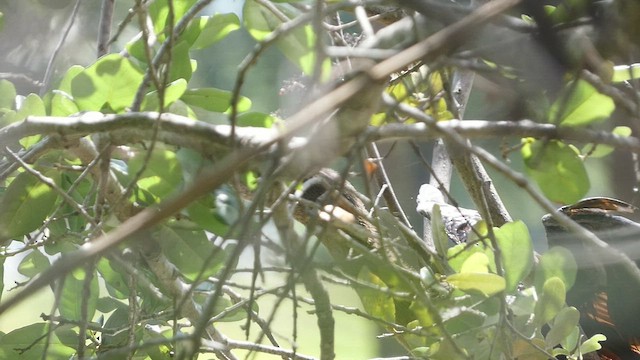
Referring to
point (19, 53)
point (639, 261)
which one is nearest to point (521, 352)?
point (639, 261)

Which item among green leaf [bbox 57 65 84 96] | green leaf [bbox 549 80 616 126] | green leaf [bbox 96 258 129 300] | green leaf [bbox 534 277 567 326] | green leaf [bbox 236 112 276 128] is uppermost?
green leaf [bbox 57 65 84 96]

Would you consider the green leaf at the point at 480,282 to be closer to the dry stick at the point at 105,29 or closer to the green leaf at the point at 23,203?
the green leaf at the point at 23,203

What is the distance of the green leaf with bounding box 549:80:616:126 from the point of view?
1.58ft

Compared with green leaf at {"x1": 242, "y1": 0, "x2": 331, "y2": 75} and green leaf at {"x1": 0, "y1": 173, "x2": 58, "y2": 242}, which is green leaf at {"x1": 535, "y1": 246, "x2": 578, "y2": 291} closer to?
green leaf at {"x1": 242, "y1": 0, "x2": 331, "y2": 75}

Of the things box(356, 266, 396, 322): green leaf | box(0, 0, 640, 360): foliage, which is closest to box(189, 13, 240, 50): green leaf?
box(0, 0, 640, 360): foliage

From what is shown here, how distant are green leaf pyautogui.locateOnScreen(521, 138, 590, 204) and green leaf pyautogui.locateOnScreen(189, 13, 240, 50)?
0.33 metres

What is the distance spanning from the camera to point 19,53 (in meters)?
1.04

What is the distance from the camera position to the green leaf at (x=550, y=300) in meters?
0.62

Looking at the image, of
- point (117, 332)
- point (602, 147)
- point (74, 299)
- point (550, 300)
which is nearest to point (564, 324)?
point (550, 300)

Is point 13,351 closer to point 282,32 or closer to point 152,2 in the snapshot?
point 152,2

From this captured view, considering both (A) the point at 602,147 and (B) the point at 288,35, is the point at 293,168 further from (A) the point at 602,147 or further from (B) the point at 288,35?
(A) the point at 602,147

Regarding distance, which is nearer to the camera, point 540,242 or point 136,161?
point 136,161

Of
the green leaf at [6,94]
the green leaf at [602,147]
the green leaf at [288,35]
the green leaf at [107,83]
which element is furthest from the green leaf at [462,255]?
the green leaf at [6,94]

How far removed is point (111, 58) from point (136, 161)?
Answer: 0.34 feet
